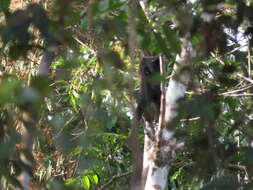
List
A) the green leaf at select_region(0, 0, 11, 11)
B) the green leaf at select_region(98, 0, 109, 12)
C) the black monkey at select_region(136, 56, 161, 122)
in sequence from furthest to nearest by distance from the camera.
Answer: the black monkey at select_region(136, 56, 161, 122), the green leaf at select_region(0, 0, 11, 11), the green leaf at select_region(98, 0, 109, 12)

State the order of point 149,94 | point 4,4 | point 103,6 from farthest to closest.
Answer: point 149,94
point 4,4
point 103,6

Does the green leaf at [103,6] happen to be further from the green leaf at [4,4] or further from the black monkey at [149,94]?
the black monkey at [149,94]

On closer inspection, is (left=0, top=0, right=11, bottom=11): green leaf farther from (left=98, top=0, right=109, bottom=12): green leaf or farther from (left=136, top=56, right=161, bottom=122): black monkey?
(left=136, top=56, right=161, bottom=122): black monkey

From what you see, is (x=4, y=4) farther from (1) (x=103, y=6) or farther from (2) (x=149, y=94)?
(2) (x=149, y=94)

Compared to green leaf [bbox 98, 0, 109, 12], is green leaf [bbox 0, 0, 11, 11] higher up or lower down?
higher up

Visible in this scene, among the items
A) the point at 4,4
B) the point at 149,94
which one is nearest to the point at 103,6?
the point at 4,4

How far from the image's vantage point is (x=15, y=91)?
0.93m

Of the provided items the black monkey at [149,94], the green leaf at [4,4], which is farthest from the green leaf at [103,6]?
the black monkey at [149,94]

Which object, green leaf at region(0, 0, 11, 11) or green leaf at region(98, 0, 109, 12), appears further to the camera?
green leaf at region(0, 0, 11, 11)

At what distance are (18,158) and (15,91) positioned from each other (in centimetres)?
36

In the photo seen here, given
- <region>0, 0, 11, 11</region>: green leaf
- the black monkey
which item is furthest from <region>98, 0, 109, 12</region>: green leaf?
the black monkey

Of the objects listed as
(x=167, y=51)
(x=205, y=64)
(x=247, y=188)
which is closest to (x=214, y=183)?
(x=247, y=188)

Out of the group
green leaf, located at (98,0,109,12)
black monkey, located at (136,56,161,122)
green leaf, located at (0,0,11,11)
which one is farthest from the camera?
black monkey, located at (136,56,161,122)

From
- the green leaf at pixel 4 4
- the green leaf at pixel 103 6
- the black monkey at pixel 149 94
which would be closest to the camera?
the green leaf at pixel 103 6
